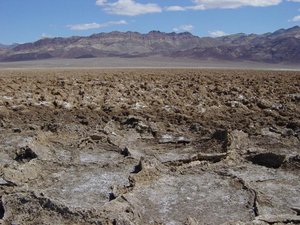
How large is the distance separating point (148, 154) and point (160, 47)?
440 ft

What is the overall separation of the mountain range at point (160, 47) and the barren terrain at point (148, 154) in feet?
238

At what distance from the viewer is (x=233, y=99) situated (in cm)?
1334

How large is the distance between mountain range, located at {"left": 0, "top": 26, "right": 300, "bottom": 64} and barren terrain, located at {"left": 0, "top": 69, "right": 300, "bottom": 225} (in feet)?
238

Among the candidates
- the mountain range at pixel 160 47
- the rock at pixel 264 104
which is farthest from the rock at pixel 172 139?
the mountain range at pixel 160 47

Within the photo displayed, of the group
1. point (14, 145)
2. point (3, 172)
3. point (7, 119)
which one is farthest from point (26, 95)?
point (3, 172)

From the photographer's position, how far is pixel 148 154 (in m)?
8.95

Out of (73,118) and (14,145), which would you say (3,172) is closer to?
(14,145)

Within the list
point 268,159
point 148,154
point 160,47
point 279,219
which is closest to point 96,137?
point 148,154

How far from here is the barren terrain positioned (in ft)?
20.3

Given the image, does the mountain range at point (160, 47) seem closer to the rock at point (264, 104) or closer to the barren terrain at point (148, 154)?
the rock at point (264, 104)

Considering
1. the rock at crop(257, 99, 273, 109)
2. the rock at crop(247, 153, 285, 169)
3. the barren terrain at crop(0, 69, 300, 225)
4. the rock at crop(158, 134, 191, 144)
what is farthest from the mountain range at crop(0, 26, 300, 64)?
the rock at crop(247, 153, 285, 169)

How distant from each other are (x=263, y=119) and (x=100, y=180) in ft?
16.4

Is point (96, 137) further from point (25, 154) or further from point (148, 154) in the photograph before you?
Result: point (25, 154)

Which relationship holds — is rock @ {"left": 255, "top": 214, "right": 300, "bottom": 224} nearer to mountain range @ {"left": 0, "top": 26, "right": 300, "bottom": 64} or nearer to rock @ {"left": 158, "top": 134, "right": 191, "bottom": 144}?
rock @ {"left": 158, "top": 134, "right": 191, "bottom": 144}
